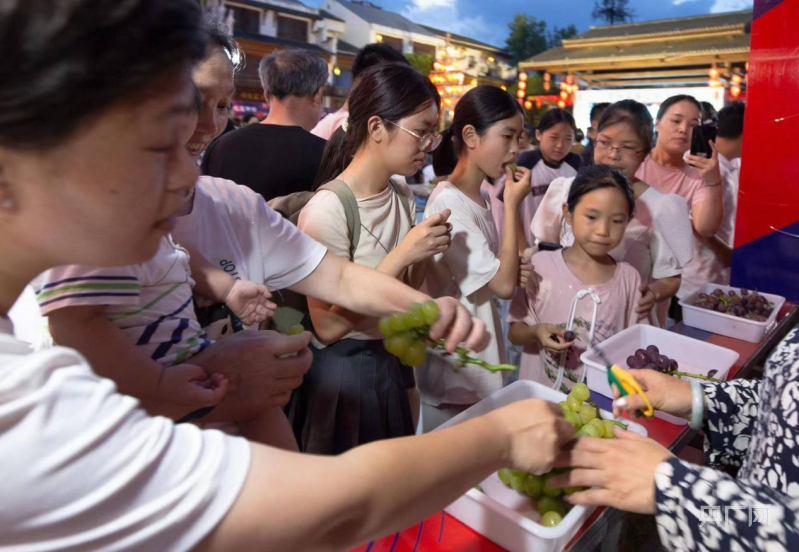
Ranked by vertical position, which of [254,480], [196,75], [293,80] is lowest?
[254,480]

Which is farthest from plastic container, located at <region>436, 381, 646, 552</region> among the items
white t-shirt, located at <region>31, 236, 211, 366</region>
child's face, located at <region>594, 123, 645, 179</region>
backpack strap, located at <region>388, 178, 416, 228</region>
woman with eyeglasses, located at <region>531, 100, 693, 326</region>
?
child's face, located at <region>594, 123, 645, 179</region>

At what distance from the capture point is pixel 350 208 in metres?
1.90

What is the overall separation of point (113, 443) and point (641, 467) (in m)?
0.93

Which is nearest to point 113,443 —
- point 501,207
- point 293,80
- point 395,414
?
point 395,414

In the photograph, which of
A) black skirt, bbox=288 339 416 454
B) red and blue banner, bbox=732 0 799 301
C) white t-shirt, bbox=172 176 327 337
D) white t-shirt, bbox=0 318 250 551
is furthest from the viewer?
red and blue banner, bbox=732 0 799 301

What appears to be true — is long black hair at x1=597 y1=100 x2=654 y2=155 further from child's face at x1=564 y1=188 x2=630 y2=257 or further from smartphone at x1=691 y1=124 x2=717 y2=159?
child's face at x1=564 y1=188 x2=630 y2=257

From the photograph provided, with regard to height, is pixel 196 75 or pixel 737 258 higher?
pixel 196 75

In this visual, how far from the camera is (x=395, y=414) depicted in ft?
6.83

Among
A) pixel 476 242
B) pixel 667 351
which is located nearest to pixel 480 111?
pixel 476 242

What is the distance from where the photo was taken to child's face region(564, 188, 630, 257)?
2.32m

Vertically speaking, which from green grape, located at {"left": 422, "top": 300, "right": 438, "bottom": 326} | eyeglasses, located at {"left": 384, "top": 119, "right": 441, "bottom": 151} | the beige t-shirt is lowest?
green grape, located at {"left": 422, "top": 300, "right": 438, "bottom": 326}

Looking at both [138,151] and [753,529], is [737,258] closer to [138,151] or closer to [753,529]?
[753,529]

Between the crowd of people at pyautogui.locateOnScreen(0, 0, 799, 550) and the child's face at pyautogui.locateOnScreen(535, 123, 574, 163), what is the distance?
78.4 inches

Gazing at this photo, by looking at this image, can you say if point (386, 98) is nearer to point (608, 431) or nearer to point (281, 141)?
point (281, 141)
